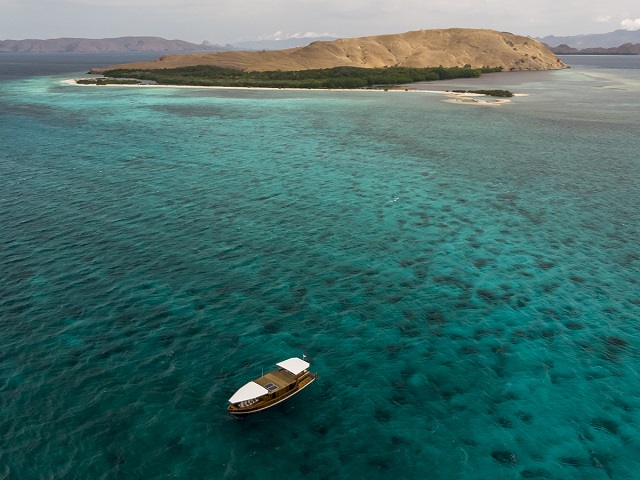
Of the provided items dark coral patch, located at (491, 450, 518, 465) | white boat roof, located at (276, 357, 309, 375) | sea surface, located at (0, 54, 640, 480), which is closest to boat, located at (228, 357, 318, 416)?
white boat roof, located at (276, 357, 309, 375)

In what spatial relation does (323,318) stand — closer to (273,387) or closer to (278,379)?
(278,379)

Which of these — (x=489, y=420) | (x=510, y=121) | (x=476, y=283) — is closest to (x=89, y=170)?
(x=476, y=283)

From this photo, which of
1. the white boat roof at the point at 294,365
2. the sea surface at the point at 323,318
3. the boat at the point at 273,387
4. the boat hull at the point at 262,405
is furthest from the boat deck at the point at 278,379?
the sea surface at the point at 323,318

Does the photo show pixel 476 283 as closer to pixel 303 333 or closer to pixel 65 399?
pixel 303 333

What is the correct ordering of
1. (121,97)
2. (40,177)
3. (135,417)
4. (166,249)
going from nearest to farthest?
1. (135,417)
2. (166,249)
3. (40,177)
4. (121,97)

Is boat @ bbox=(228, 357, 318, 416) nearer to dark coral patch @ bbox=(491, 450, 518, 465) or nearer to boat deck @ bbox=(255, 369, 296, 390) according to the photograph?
boat deck @ bbox=(255, 369, 296, 390)
